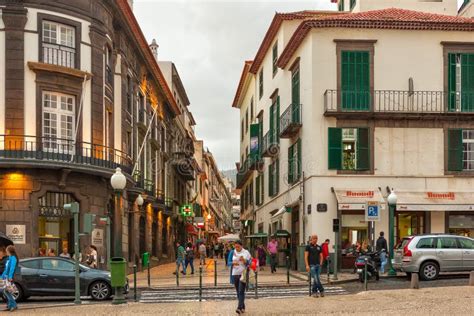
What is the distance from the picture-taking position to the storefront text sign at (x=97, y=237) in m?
30.2

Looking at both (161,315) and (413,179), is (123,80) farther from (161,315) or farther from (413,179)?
(161,315)

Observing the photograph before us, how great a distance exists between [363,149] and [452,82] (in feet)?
15.8

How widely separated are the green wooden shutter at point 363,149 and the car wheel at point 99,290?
13.6m

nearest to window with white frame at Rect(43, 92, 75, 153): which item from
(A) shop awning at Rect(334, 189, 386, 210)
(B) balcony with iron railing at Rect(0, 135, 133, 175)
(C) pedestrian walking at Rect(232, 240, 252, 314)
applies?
(B) balcony with iron railing at Rect(0, 135, 133, 175)

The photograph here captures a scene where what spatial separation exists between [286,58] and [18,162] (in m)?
15.7

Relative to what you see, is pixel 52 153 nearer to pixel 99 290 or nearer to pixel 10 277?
pixel 99 290

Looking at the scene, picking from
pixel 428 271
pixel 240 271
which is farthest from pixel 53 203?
pixel 428 271

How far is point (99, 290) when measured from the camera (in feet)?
70.3

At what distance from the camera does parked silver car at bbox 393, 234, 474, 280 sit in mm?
24734

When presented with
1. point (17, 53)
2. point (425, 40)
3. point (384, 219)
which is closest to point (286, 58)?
point (425, 40)

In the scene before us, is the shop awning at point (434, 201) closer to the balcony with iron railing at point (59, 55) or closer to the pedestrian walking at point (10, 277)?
the balcony with iron railing at point (59, 55)

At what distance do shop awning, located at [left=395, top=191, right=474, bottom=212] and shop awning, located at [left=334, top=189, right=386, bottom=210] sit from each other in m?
0.86

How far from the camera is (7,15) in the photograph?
27.5 m

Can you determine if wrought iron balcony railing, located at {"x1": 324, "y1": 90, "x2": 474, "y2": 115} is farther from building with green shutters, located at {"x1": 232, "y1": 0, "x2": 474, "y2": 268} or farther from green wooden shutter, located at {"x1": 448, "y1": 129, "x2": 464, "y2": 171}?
green wooden shutter, located at {"x1": 448, "y1": 129, "x2": 464, "y2": 171}
